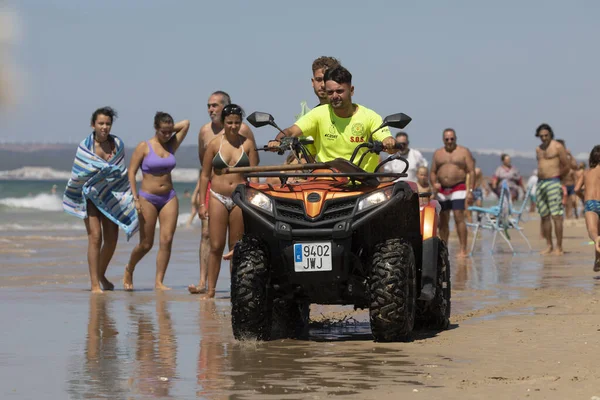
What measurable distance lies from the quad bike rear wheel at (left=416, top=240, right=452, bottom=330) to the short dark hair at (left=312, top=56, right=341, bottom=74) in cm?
210

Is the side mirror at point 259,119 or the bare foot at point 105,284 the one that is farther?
the bare foot at point 105,284

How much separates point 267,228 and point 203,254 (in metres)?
4.94

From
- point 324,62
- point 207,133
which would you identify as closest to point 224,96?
point 207,133

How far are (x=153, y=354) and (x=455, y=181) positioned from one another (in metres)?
10.8

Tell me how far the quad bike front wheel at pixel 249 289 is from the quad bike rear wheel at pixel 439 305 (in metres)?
1.32

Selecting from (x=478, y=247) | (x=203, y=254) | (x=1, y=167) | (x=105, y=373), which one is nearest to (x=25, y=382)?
(x=105, y=373)

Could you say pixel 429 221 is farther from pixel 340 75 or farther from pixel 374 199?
pixel 340 75

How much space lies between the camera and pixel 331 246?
7848 mm

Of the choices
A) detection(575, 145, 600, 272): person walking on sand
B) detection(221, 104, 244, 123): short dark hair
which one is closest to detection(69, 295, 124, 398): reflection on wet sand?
detection(221, 104, 244, 123): short dark hair

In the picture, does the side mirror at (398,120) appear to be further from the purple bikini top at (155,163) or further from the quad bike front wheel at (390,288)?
the purple bikini top at (155,163)

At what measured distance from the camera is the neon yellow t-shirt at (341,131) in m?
8.74

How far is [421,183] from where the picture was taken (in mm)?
17703

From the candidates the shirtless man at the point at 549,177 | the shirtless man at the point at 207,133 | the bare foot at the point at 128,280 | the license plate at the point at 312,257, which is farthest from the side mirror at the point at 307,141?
the shirtless man at the point at 549,177

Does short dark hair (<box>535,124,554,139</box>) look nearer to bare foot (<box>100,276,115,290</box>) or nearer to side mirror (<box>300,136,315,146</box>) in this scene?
bare foot (<box>100,276,115,290</box>)
